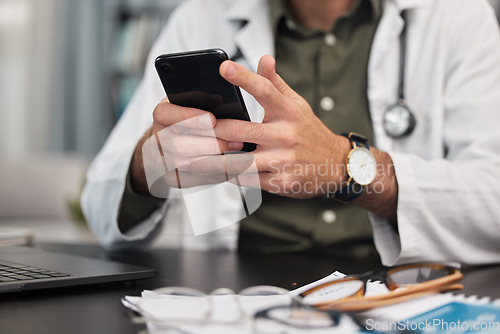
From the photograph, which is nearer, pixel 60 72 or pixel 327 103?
pixel 327 103

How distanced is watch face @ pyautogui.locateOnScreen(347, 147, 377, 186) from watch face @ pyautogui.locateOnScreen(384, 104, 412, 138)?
20 centimetres

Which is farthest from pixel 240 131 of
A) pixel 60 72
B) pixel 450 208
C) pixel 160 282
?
pixel 60 72

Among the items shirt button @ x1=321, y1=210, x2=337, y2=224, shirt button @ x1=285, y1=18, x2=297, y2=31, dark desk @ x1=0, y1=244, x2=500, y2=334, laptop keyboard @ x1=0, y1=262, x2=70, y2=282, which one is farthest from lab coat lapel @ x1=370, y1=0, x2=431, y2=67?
laptop keyboard @ x1=0, y1=262, x2=70, y2=282

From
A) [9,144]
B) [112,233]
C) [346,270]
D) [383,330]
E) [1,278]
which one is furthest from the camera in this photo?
[9,144]

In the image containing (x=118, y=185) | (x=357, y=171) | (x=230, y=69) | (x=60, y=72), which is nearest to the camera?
(x=230, y=69)

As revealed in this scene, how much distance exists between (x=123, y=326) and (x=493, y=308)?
27 centimetres

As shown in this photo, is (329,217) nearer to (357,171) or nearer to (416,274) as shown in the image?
(357,171)

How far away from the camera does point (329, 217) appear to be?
0.86 metres

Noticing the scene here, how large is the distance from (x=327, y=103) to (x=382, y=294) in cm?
53

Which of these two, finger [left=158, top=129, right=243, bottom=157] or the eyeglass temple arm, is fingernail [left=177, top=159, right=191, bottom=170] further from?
the eyeglass temple arm

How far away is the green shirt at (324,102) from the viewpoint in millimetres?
853

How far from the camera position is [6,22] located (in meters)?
3.27

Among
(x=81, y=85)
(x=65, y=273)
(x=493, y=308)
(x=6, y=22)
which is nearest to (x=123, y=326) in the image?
(x=65, y=273)

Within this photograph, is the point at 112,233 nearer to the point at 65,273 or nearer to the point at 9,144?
the point at 65,273
